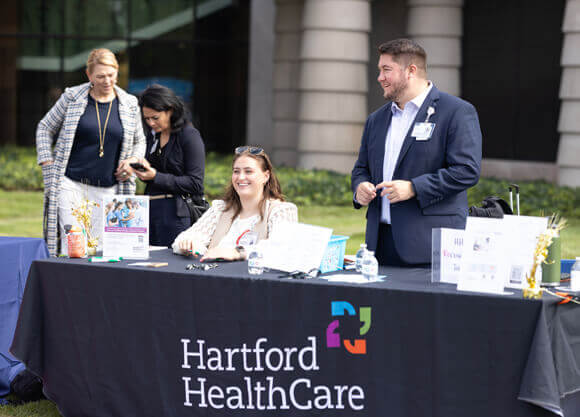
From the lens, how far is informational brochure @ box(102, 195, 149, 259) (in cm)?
408

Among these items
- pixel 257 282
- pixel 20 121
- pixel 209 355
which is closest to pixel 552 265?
pixel 257 282

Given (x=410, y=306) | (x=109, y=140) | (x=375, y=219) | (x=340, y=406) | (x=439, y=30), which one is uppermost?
(x=439, y=30)

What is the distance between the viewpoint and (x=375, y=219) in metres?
4.14

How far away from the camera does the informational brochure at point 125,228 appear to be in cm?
408

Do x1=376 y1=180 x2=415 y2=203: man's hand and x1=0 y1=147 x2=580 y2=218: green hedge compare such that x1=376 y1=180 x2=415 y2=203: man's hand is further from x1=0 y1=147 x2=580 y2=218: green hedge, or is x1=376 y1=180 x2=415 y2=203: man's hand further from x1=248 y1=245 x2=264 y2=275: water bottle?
x1=0 y1=147 x2=580 y2=218: green hedge

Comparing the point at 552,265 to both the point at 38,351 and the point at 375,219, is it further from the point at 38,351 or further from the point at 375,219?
the point at 38,351

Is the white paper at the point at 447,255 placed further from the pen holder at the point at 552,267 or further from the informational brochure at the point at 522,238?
the pen holder at the point at 552,267

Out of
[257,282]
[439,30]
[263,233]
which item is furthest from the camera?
[439,30]

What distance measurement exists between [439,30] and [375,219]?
12.3m

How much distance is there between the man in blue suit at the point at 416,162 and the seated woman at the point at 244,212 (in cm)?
52

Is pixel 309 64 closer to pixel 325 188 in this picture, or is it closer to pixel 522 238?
pixel 325 188

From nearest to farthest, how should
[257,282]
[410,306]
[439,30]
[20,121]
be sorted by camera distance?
[410,306] → [257,282] → [439,30] → [20,121]

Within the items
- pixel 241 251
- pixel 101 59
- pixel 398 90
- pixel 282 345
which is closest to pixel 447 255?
pixel 282 345

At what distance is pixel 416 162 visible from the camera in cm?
403
